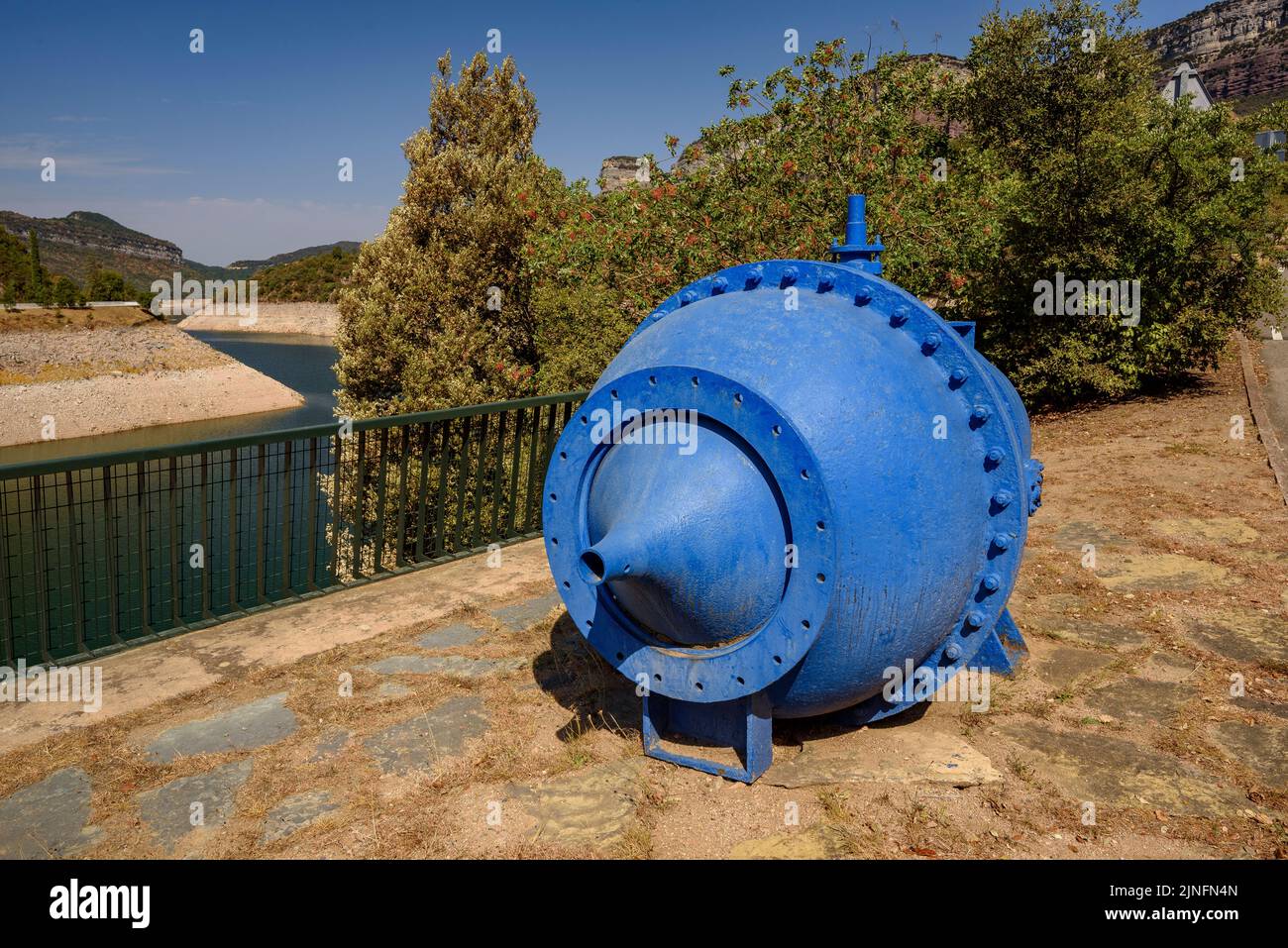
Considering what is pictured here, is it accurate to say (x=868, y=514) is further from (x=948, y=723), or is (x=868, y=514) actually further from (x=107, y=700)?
(x=107, y=700)

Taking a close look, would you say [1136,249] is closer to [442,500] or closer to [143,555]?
[442,500]

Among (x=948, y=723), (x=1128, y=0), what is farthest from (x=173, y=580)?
(x=1128, y=0)

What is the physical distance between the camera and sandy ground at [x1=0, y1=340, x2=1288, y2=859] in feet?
12.6

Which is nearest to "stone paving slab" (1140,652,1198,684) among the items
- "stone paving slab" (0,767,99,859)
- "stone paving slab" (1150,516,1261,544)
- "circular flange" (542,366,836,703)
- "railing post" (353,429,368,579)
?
"stone paving slab" (1150,516,1261,544)

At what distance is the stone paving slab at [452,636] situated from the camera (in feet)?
19.5

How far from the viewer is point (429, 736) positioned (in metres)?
4.73

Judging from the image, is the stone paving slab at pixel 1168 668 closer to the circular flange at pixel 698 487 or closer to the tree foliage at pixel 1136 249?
the circular flange at pixel 698 487

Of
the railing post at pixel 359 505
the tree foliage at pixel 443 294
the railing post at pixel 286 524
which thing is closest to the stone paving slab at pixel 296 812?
the railing post at pixel 286 524

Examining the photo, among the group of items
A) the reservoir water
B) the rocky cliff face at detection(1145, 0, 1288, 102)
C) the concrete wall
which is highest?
the rocky cliff face at detection(1145, 0, 1288, 102)

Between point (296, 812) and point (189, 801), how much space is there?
542 millimetres

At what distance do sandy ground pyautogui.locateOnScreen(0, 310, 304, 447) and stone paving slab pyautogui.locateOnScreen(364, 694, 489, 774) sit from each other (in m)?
53.4

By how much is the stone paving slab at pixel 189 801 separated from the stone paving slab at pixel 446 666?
3.94ft

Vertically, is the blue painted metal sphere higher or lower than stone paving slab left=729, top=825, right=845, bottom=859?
higher

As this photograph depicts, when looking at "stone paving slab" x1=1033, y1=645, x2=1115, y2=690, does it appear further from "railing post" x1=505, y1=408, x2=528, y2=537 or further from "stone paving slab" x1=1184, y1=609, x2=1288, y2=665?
"railing post" x1=505, y1=408, x2=528, y2=537
